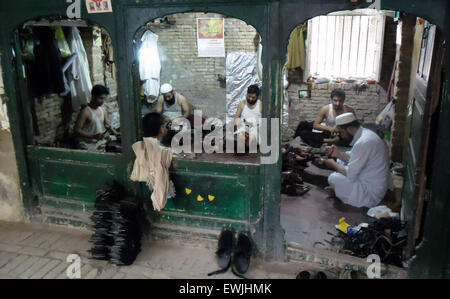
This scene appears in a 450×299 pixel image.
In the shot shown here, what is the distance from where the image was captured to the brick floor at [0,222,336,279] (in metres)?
4.63

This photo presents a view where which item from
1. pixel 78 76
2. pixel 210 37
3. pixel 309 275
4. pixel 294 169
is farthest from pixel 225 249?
pixel 210 37

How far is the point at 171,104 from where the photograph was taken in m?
9.35

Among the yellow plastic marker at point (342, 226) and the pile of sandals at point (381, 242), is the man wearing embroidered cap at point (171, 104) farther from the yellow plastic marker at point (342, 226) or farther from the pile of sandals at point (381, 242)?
the pile of sandals at point (381, 242)

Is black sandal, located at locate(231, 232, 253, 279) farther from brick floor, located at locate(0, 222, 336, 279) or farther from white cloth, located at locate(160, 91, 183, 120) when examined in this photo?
white cloth, located at locate(160, 91, 183, 120)

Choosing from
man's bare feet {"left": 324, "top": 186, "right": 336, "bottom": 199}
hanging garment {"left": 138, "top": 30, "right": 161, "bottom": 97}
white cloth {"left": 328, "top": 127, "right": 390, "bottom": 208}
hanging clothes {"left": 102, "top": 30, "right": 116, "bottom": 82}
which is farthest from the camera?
hanging garment {"left": 138, "top": 30, "right": 161, "bottom": 97}

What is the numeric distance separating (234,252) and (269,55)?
7.84ft

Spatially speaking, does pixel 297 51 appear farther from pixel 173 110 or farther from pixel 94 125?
pixel 94 125

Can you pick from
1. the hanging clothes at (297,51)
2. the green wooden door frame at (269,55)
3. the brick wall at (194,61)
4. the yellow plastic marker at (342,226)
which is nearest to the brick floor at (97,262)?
the green wooden door frame at (269,55)

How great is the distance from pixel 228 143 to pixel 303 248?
3.81 m

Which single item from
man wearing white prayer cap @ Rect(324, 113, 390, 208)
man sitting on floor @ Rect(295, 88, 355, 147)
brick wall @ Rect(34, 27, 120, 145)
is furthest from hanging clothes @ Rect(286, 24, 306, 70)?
brick wall @ Rect(34, 27, 120, 145)

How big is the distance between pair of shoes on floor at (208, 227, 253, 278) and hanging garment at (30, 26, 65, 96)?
433cm

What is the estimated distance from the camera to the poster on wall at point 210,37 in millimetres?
10195

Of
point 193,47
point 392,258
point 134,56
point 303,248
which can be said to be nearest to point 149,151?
point 134,56

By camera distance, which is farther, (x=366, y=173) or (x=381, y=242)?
(x=366, y=173)
